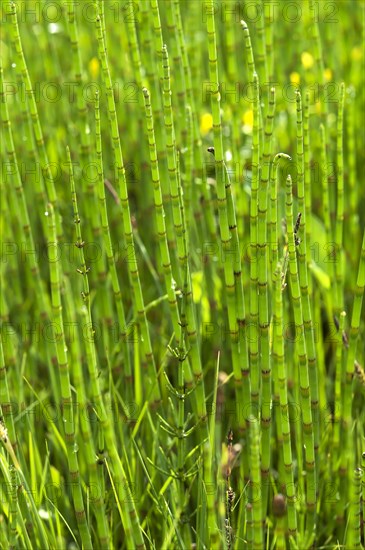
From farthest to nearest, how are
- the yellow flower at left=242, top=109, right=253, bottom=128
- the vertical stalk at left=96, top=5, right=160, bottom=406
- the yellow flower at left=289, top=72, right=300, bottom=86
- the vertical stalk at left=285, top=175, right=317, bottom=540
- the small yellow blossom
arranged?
1. the small yellow blossom
2. the yellow flower at left=289, top=72, right=300, bottom=86
3. the yellow flower at left=242, top=109, right=253, bottom=128
4. the vertical stalk at left=96, top=5, right=160, bottom=406
5. the vertical stalk at left=285, top=175, right=317, bottom=540

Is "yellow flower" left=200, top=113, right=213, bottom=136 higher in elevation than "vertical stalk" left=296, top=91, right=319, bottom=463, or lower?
higher

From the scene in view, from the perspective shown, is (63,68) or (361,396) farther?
(63,68)

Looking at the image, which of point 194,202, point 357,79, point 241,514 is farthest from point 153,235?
point 241,514

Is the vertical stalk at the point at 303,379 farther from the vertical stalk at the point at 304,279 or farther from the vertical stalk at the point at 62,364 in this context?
the vertical stalk at the point at 62,364

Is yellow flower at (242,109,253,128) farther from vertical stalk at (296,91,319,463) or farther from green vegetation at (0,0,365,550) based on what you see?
vertical stalk at (296,91,319,463)

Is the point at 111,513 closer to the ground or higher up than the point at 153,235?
closer to the ground

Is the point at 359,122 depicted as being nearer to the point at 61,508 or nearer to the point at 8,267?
the point at 8,267

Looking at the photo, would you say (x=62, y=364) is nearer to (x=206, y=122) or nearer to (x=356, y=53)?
(x=206, y=122)

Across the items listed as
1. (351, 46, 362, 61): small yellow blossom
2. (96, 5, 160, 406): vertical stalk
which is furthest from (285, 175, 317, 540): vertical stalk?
(351, 46, 362, 61): small yellow blossom

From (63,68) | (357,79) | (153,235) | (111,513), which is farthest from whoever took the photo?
(63,68)
